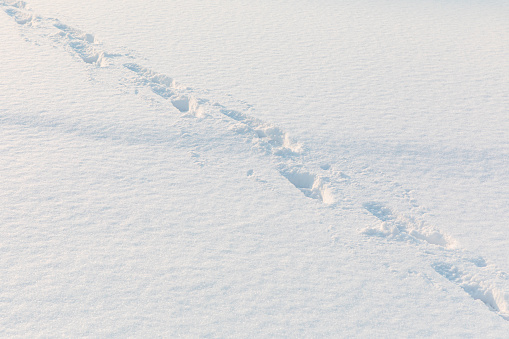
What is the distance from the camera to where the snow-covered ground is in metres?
2.23

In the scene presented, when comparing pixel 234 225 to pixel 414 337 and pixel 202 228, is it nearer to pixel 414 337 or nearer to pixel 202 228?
pixel 202 228

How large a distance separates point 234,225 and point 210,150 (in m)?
0.85

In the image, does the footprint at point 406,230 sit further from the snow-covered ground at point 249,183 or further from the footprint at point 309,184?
the footprint at point 309,184

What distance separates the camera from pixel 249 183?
3.07 m

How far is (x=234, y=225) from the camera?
270cm

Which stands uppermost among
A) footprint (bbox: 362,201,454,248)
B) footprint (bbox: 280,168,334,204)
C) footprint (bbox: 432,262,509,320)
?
footprint (bbox: 280,168,334,204)

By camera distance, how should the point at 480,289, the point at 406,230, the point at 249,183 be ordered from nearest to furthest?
the point at 480,289, the point at 406,230, the point at 249,183

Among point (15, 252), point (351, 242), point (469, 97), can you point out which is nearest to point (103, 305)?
point (15, 252)

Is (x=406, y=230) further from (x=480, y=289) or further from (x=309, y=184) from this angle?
(x=309, y=184)

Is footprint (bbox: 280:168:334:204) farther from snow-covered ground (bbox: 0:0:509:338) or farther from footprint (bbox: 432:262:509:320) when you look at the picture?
footprint (bbox: 432:262:509:320)

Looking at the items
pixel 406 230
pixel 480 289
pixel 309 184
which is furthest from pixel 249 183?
pixel 480 289

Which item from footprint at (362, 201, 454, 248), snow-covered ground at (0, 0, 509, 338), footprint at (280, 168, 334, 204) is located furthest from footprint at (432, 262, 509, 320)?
footprint at (280, 168, 334, 204)

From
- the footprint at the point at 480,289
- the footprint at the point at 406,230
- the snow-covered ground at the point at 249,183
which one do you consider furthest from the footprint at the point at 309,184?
Answer: the footprint at the point at 480,289

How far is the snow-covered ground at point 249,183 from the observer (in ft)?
7.32
